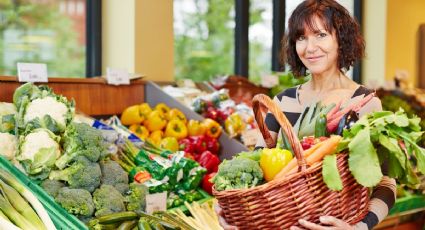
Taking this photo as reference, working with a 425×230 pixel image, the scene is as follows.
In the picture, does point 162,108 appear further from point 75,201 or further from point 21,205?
point 21,205

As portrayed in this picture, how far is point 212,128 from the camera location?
11.4 feet

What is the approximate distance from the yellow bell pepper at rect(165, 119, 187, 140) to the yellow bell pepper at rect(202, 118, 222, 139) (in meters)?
0.14

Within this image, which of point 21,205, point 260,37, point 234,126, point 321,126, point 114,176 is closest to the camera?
point 321,126

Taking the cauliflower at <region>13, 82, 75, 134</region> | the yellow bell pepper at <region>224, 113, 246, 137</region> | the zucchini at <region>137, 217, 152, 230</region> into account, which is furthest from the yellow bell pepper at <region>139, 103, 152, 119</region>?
the zucchini at <region>137, 217, 152, 230</region>

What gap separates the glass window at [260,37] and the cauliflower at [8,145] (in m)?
3.13

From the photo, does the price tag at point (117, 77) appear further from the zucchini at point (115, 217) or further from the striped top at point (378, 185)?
the striped top at point (378, 185)

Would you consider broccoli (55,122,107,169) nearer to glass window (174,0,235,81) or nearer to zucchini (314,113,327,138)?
zucchini (314,113,327,138)

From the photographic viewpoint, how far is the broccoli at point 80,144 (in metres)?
2.29

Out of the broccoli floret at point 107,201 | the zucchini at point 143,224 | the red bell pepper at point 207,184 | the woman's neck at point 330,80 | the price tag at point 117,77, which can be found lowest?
the red bell pepper at point 207,184

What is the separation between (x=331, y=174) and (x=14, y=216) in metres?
1.02

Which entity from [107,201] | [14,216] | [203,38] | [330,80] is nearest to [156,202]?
[107,201]

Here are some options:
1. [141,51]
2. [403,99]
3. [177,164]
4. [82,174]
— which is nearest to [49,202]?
[82,174]

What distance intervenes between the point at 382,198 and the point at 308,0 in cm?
70

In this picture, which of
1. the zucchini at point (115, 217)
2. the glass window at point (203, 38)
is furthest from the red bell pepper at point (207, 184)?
the glass window at point (203, 38)
